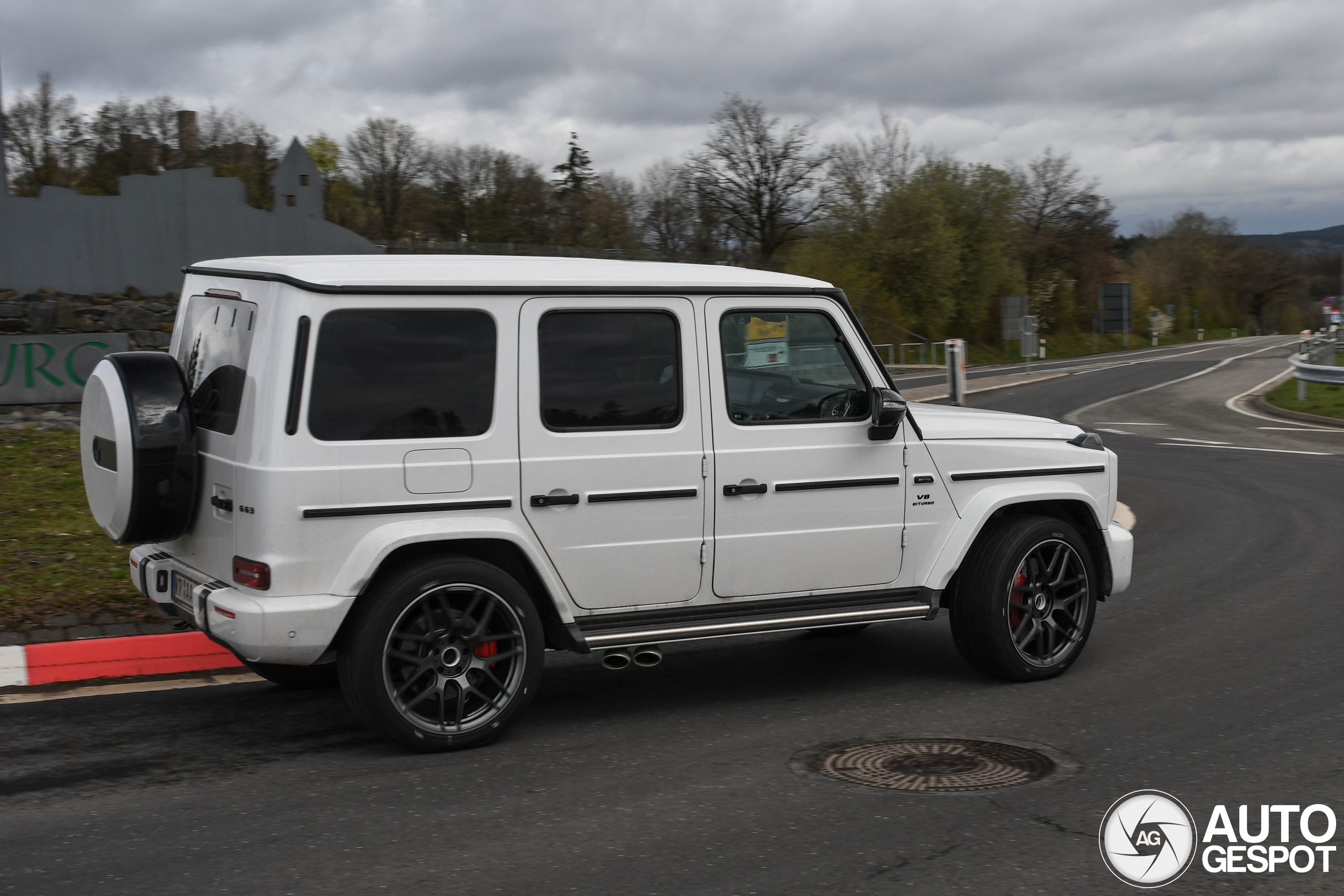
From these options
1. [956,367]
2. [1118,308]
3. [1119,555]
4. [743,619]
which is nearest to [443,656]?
[743,619]

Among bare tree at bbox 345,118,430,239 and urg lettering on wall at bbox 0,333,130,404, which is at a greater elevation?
bare tree at bbox 345,118,430,239

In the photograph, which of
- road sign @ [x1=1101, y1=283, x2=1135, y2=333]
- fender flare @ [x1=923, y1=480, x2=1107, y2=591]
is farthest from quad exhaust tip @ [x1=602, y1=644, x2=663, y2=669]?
road sign @ [x1=1101, y1=283, x2=1135, y2=333]

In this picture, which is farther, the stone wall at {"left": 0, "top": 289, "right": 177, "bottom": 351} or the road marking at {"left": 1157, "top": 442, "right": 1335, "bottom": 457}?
the road marking at {"left": 1157, "top": 442, "right": 1335, "bottom": 457}

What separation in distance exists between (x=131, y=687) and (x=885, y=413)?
376cm

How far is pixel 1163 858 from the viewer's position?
418 cm

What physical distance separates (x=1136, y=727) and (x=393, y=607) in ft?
10.3

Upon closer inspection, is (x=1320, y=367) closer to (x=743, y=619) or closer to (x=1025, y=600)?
(x=1025, y=600)

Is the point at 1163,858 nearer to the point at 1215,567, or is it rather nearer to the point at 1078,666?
the point at 1078,666

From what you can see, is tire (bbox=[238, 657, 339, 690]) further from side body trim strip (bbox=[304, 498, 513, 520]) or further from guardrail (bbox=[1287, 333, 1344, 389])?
guardrail (bbox=[1287, 333, 1344, 389])

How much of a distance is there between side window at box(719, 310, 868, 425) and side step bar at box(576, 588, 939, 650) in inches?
32.8

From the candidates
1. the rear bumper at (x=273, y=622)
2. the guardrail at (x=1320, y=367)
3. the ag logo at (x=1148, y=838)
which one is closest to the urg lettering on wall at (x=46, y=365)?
the rear bumper at (x=273, y=622)

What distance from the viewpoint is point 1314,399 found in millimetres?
29047

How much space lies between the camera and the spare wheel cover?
516 cm

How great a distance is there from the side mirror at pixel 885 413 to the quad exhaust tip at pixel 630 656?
4.55 feet
